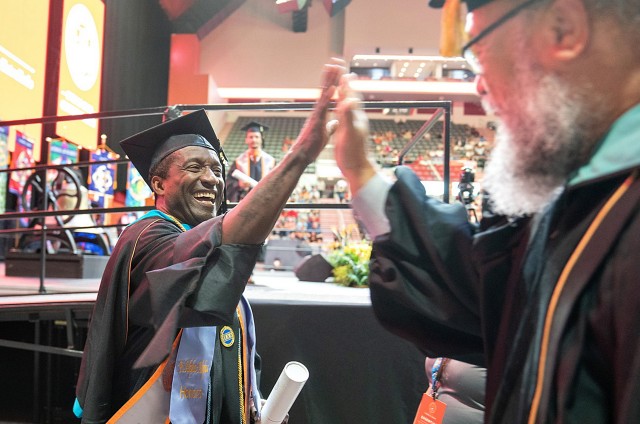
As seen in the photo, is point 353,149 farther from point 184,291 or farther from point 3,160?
point 3,160

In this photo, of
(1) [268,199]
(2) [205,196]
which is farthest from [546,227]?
(2) [205,196]

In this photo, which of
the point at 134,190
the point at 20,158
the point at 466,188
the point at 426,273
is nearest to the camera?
the point at 426,273

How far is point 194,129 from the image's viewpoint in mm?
2139

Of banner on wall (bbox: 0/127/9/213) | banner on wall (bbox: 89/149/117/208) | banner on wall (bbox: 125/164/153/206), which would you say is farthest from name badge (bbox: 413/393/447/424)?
banner on wall (bbox: 125/164/153/206)

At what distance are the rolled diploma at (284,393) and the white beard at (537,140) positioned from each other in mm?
1136

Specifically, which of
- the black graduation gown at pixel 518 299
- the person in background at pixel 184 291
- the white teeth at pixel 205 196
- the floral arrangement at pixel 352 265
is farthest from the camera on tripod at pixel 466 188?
the black graduation gown at pixel 518 299

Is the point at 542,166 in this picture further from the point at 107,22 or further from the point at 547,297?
the point at 107,22

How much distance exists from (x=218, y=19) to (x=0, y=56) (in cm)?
1342

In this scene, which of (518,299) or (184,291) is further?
(184,291)

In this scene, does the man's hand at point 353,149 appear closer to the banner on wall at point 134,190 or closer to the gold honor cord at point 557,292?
the gold honor cord at point 557,292

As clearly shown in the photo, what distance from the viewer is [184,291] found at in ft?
4.96

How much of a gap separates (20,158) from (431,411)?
312 inches

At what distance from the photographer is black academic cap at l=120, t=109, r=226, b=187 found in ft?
6.81

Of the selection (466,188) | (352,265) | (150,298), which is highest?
(466,188)
